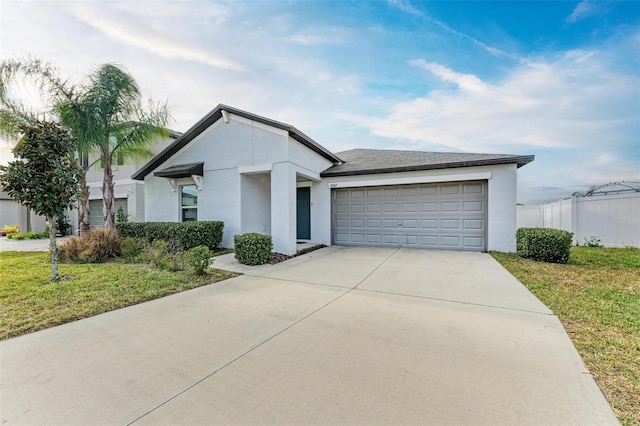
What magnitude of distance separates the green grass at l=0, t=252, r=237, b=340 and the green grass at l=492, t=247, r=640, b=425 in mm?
6276

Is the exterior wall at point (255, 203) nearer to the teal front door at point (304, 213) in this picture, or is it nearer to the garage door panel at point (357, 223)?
the teal front door at point (304, 213)

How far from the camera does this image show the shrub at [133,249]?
7.98m

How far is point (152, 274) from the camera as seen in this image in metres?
6.32

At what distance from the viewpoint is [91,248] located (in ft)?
26.0

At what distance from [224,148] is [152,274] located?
5548 millimetres

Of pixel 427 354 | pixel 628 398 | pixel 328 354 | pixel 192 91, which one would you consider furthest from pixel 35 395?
pixel 192 91

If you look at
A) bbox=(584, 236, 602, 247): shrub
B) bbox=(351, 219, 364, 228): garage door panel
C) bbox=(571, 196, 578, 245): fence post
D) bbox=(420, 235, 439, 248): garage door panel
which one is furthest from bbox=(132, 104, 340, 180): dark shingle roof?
bbox=(584, 236, 602, 247): shrub

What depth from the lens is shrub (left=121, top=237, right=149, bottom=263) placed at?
7.98 metres

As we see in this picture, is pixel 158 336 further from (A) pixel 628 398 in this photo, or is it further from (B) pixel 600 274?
(B) pixel 600 274

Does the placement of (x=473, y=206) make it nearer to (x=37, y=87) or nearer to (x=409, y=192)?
(x=409, y=192)

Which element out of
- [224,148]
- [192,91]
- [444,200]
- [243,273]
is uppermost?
[192,91]

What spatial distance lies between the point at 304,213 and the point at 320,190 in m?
1.40

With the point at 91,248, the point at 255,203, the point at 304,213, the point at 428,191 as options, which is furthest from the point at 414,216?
the point at 91,248

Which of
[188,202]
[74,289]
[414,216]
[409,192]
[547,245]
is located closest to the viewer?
[74,289]
